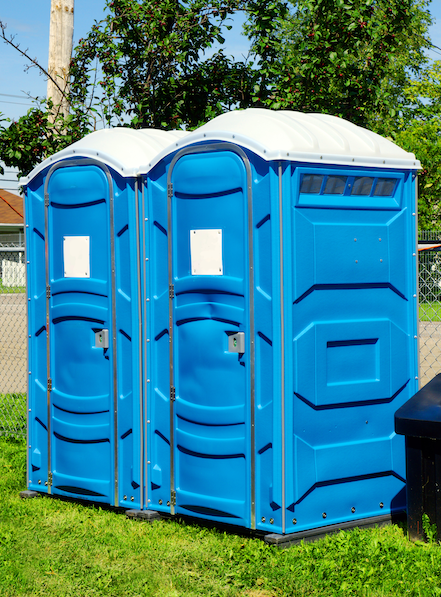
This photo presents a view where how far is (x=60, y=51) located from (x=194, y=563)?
17.6 ft

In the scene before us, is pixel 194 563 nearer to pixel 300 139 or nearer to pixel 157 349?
pixel 157 349

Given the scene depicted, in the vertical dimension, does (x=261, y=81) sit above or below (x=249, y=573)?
above

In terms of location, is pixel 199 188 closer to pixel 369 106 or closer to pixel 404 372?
pixel 404 372

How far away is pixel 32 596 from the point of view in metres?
3.55

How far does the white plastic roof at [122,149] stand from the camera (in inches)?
180

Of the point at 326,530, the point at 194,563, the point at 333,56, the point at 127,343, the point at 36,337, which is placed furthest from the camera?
the point at 333,56

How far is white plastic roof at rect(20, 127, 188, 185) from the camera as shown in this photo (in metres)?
4.58

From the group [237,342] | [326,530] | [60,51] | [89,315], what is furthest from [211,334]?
[60,51]

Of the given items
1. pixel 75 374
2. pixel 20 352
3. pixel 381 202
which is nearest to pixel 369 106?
pixel 381 202

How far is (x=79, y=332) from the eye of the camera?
15.8 ft

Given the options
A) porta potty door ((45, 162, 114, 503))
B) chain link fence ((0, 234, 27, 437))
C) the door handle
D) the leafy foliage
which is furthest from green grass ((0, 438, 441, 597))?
the leafy foliage

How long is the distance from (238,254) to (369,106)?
2859 millimetres

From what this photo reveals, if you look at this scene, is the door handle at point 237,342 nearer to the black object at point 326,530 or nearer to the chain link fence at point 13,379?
the black object at point 326,530

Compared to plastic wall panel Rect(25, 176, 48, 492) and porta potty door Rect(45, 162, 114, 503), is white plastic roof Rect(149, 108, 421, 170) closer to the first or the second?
porta potty door Rect(45, 162, 114, 503)
